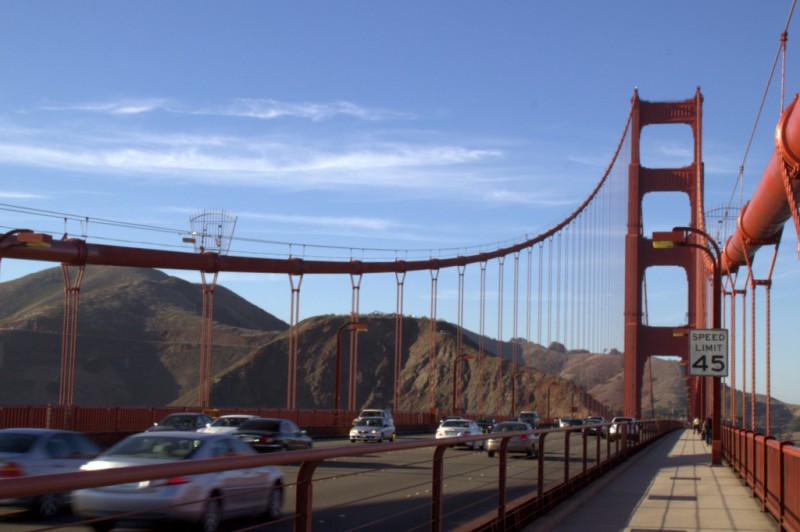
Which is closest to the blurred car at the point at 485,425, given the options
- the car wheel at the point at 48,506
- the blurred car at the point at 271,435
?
the blurred car at the point at 271,435

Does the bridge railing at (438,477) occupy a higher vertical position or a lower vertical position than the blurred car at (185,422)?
higher

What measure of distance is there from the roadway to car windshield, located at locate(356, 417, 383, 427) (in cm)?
2956

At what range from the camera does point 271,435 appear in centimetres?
2477

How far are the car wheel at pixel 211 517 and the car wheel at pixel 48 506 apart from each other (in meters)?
0.77

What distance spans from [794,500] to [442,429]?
29.1 metres

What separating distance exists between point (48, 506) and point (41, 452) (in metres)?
7.91

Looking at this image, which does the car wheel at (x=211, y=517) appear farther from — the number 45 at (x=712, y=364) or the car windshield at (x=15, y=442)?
the number 45 at (x=712, y=364)

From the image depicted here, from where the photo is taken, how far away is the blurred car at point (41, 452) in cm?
1224

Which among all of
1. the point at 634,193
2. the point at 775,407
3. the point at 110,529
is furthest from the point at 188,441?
the point at 775,407

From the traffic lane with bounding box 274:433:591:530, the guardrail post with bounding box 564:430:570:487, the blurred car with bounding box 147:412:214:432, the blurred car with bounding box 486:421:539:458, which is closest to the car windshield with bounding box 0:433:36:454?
the traffic lane with bounding box 274:433:591:530

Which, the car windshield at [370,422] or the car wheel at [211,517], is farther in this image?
the car windshield at [370,422]

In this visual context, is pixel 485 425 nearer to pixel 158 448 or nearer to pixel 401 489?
pixel 158 448

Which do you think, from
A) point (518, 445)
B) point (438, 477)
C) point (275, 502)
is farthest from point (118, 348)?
point (275, 502)

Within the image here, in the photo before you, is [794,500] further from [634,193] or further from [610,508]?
[634,193]
